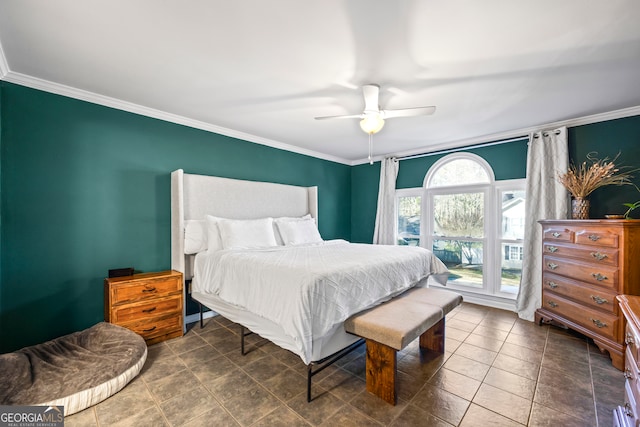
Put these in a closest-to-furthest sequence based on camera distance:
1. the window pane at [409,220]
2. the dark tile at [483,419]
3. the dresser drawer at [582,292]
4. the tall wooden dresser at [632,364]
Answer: the tall wooden dresser at [632,364], the dark tile at [483,419], the dresser drawer at [582,292], the window pane at [409,220]

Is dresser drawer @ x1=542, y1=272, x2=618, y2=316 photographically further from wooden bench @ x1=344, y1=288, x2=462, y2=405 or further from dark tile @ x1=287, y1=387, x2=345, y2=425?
dark tile @ x1=287, y1=387, x2=345, y2=425

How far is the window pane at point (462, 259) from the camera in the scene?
4152mm

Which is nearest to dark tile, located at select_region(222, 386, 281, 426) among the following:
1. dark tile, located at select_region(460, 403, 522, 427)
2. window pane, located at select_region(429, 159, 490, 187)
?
dark tile, located at select_region(460, 403, 522, 427)

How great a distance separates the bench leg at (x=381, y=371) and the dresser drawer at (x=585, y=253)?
226cm

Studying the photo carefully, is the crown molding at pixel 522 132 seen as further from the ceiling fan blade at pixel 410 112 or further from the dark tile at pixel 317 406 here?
the dark tile at pixel 317 406

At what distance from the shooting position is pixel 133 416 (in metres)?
1.69

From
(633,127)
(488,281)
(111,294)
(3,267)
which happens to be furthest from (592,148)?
(3,267)

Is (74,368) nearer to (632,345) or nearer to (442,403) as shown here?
(442,403)

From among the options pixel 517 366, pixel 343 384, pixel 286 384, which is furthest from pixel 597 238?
pixel 286 384

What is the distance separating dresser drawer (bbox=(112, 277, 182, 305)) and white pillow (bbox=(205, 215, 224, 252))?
0.48 meters

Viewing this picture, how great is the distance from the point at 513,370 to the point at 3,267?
14.4 ft

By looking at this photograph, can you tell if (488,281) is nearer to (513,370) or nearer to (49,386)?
(513,370)

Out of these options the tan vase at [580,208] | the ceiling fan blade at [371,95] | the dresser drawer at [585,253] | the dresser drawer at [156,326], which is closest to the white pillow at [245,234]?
the dresser drawer at [156,326]

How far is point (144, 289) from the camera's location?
259 cm
